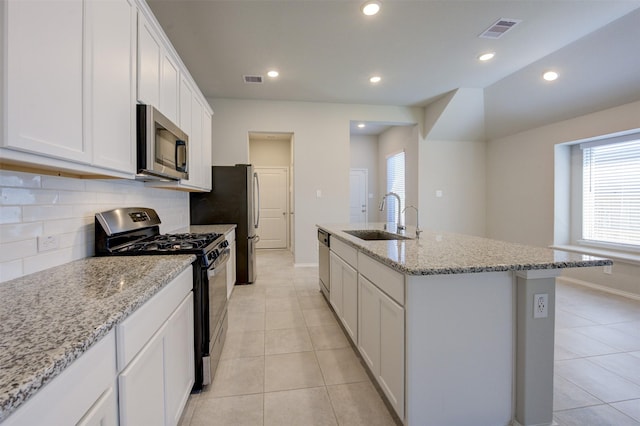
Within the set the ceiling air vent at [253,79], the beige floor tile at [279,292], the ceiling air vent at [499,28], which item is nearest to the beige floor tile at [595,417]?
the beige floor tile at [279,292]

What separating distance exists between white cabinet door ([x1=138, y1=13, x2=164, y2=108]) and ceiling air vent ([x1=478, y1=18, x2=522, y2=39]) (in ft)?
10.1

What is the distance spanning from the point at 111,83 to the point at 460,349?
7.03 ft

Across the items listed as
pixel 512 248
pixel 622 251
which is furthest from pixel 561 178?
pixel 512 248

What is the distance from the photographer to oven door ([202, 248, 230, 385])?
5.87 ft

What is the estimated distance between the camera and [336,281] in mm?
2701

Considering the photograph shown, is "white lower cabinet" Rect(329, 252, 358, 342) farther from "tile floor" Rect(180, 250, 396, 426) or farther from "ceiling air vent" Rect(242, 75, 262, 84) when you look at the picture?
"ceiling air vent" Rect(242, 75, 262, 84)

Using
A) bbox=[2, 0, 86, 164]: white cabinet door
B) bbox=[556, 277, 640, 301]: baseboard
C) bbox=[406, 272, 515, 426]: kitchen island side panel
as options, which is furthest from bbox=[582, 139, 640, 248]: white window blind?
bbox=[2, 0, 86, 164]: white cabinet door

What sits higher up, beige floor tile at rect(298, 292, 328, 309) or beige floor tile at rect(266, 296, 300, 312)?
beige floor tile at rect(298, 292, 328, 309)

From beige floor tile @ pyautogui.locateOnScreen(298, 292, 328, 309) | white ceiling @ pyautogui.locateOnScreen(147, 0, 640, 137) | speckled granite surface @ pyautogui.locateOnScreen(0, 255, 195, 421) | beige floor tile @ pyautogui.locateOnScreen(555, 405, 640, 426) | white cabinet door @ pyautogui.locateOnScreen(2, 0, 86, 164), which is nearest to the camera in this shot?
speckled granite surface @ pyautogui.locateOnScreen(0, 255, 195, 421)

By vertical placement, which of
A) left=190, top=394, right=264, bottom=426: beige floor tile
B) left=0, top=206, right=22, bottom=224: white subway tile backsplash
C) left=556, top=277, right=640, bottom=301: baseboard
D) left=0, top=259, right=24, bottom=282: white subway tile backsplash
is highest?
left=0, top=206, right=22, bottom=224: white subway tile backsplash

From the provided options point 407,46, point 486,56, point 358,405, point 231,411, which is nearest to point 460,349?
point 358,405

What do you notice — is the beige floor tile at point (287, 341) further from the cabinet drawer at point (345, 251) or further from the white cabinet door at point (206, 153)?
the white cabinet door at point (206, 153)

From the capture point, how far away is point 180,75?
247 cm

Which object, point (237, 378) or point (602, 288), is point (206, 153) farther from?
point (602, 288)
